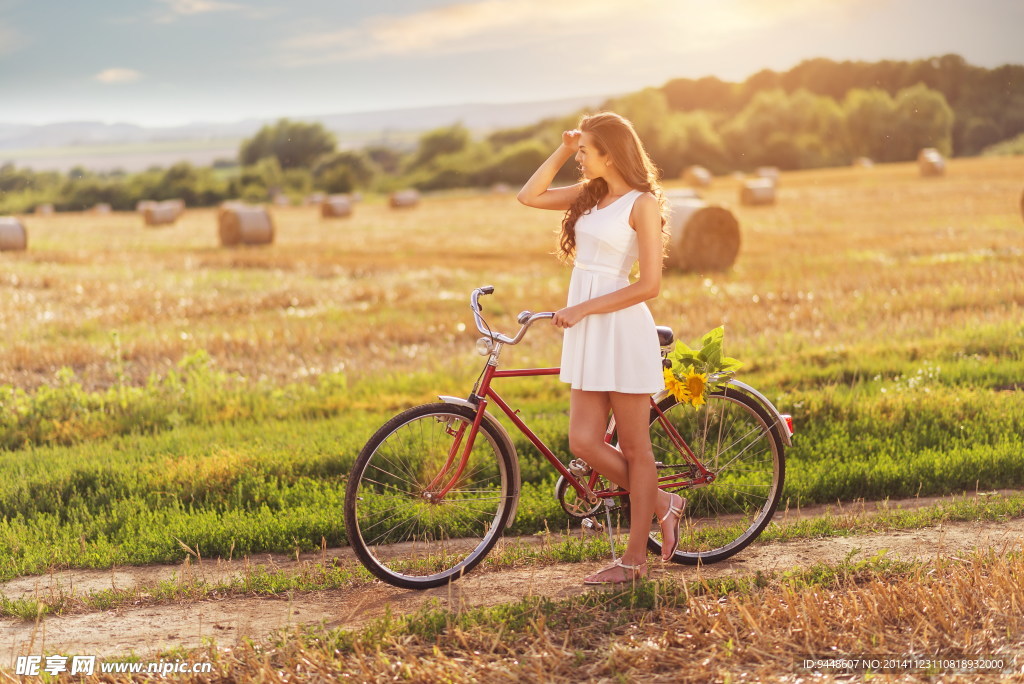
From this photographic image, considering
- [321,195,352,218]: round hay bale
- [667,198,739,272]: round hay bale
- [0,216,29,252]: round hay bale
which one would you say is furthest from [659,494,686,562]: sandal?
[321,195,352,218]: round hay bale

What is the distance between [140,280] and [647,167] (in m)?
15.7

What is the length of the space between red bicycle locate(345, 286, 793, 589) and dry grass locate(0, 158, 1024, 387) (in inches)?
181

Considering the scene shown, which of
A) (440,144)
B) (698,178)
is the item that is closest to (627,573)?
(698,178)

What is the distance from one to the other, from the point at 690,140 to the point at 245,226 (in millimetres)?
35602

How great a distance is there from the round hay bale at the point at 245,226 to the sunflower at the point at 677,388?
21.9m

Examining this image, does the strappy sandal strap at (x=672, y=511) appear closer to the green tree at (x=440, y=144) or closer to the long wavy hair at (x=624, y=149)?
the long wavy hair at (x=624, y=149)

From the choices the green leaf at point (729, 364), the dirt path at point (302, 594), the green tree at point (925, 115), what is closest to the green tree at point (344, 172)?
the green tree at point (925, 115)

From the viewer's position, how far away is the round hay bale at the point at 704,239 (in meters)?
18.8

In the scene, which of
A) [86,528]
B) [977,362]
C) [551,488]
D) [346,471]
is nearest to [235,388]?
[346,471]

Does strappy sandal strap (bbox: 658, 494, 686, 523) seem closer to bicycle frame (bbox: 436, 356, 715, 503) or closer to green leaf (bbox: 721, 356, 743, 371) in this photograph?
bicycle frame (bbox: 436, 356, 715, 503)

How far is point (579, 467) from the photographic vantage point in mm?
5293

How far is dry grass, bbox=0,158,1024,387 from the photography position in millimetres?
11953

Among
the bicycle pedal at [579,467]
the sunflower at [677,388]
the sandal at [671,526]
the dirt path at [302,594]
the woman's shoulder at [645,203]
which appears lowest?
the dirt path at [302,594]

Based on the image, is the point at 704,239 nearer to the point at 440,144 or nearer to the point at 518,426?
the point at 518,426
